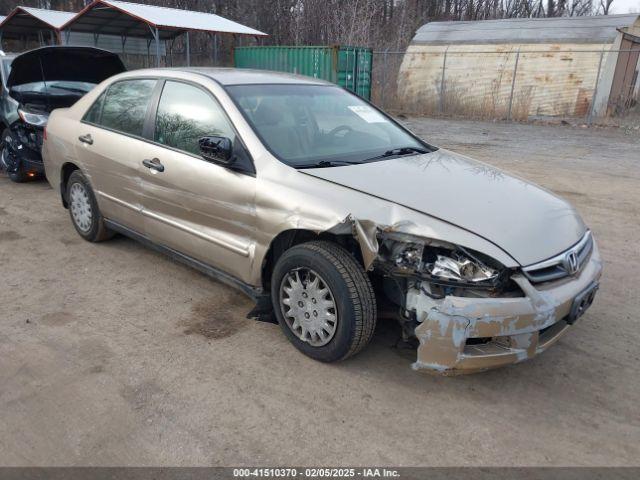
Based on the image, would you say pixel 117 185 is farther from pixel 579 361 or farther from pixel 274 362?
pixel 579 361

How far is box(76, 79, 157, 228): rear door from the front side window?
0.79ft

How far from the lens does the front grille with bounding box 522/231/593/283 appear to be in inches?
109

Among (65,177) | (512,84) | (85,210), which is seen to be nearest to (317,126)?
(85,210)

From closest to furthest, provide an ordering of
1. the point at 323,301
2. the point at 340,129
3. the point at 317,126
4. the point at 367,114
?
the point at 323,301
the point at 317,126
the point at 340,129
the point at 367,114

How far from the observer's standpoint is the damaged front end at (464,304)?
8.68 feet

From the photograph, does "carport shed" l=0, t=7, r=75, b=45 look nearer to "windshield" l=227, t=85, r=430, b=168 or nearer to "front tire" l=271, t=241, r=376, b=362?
"windshield" l=227, t=85, r=430, b=168

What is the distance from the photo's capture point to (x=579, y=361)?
3.29 metres

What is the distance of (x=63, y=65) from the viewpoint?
24.8 feet

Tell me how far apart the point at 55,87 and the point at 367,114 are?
550 centimetres

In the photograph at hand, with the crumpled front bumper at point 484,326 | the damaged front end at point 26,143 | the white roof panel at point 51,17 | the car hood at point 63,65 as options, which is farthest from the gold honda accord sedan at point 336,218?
the white roof panel at point 51,17

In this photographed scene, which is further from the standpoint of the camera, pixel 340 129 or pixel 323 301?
pixel 340 129

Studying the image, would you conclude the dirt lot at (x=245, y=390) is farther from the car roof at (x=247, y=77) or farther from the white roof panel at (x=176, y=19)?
the white roof panel at (x=176, y=19)

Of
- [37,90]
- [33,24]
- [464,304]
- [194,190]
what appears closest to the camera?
[464,304]

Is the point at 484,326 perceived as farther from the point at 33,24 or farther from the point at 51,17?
the point at 33,24
